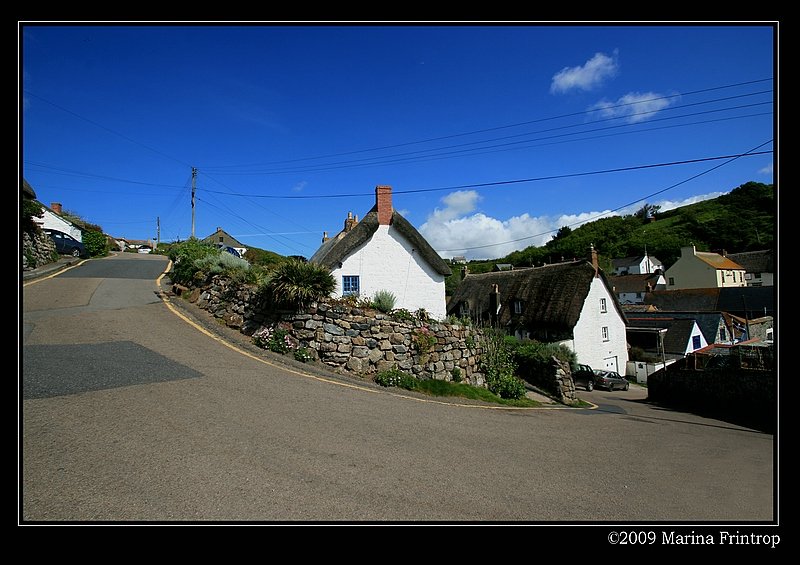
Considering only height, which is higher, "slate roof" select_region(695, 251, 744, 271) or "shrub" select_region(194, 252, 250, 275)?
"slate roof" select_region(695, 251, 744, 271)

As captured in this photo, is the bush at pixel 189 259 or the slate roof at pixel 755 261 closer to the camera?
the bush at pixel 189 259

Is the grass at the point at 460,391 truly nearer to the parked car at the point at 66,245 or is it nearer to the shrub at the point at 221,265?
the shrub at the point at 221,265

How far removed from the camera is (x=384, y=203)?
18.2 metres

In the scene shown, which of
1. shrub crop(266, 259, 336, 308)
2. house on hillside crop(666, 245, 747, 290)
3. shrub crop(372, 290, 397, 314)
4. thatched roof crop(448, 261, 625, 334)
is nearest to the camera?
shrub crop(266, 259, 336, 308)

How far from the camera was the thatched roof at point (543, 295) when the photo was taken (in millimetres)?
26964

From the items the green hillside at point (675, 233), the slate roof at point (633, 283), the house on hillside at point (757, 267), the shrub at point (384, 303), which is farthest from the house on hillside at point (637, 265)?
the shrub at point (384, 303)

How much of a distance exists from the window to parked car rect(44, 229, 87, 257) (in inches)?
762

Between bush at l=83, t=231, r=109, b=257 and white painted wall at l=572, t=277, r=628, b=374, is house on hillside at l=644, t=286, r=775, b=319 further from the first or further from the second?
bush at l=83, t=231, r=109, b=257

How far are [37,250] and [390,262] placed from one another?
1831 cm

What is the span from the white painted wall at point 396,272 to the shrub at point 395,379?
6708mm

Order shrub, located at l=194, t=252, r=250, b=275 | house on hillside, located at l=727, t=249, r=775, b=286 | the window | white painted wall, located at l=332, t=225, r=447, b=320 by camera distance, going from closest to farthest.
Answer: shrub, located at l=194, t=252, r=250, b=275 < the window < white painted wall, located at l=332, t=225, r=447, b=320 < house on hillside, located at l=727, t=249, r=775, b=286

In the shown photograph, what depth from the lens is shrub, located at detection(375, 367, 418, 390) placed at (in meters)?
10.5

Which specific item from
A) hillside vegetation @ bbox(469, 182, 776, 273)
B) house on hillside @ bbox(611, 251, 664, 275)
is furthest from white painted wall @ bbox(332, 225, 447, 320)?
house on hillside @ bbox(611, 251, 664, 275)

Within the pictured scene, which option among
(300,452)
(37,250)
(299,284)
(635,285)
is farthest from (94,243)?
(635,285)
